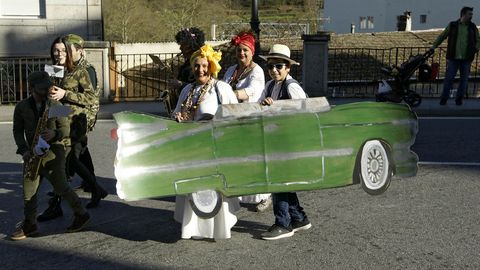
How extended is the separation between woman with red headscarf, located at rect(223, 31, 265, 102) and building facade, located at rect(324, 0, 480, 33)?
3897 cm

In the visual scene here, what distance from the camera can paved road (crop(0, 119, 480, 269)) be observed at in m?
4.82

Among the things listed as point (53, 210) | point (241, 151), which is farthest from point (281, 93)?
point (53, 210)

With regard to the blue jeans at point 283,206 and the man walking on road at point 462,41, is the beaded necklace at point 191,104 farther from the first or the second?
the man walking on road at point 462,41

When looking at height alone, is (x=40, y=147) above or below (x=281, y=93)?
below

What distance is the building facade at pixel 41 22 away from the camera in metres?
17.9

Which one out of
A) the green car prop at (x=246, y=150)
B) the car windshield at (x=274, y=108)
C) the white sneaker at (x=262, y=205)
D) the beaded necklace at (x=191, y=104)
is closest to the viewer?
the green car prop at (x=246, y=150)

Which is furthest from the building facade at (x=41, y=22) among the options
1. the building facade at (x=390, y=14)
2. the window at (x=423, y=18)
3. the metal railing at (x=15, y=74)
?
the window at (x=423, y=18)

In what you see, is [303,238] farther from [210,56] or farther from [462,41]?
[462,41]

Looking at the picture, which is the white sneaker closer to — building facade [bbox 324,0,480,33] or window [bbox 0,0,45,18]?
window [bbox 0,0,45,18]

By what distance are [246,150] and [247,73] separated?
142cm

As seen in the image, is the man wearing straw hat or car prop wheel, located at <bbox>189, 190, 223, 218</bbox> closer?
car prop wheel, located at <bbox>189, 190, 223, 218</bbox>

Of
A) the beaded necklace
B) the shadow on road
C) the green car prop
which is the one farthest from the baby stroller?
the beaded necklace

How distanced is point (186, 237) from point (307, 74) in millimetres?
9954

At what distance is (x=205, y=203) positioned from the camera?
4965 mm
